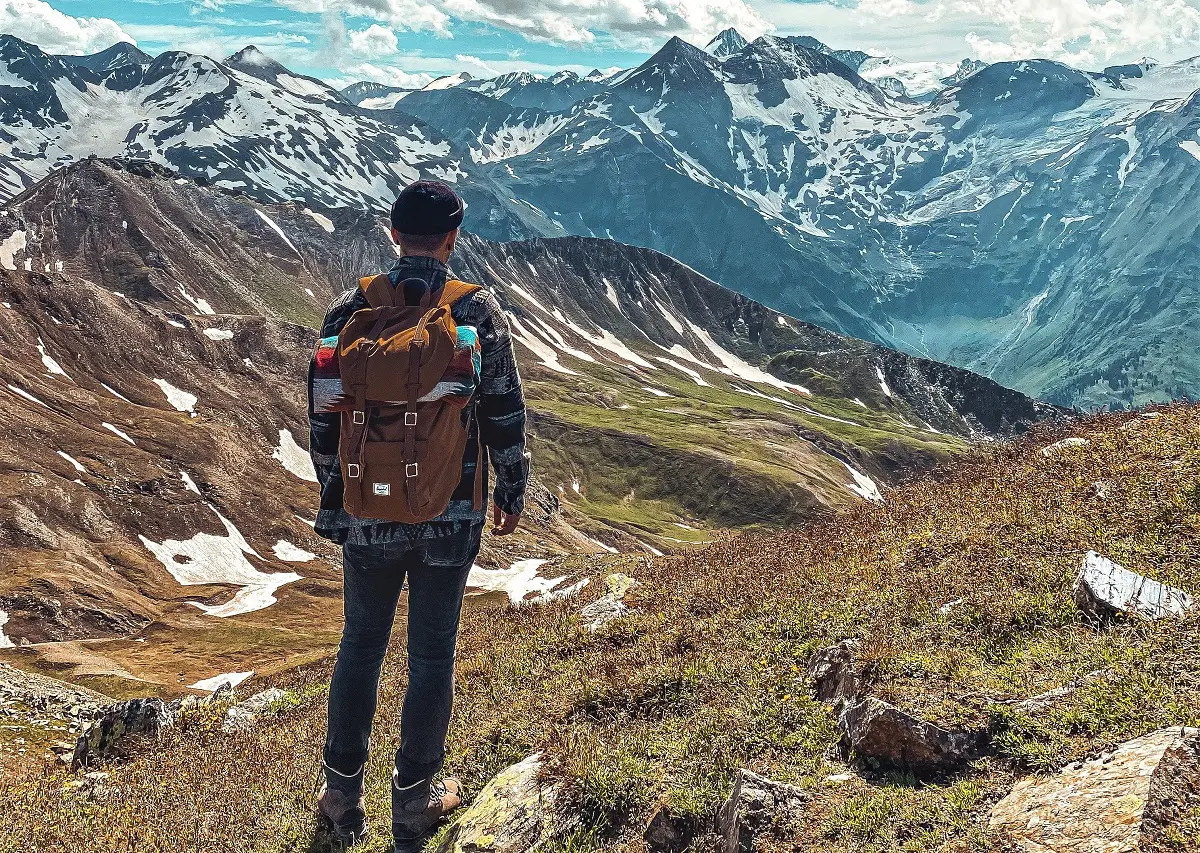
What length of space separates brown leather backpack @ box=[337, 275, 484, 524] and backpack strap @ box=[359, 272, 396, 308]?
1.46ft

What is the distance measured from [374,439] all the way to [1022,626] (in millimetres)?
7123

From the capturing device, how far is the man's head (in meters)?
6.53

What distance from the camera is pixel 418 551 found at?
6355mm

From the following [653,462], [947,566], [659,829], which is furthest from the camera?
[653,462]

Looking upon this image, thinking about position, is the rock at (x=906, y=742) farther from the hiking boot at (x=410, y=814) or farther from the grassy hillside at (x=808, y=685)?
the hiking boot at (x=410, y=814)

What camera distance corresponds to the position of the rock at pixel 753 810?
18.8 feet

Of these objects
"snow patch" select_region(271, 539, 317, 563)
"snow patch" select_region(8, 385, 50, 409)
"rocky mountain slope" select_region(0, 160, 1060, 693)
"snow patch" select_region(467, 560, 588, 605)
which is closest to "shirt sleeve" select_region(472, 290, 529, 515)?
"rocky mountain slope" select_region(0, 160, 1060, 693)

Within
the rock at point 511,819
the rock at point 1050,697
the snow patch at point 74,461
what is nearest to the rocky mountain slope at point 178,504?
the snow patch at point 74,461

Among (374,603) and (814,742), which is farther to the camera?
(814,742)

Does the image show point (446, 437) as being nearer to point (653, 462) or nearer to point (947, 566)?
point (947, 566)

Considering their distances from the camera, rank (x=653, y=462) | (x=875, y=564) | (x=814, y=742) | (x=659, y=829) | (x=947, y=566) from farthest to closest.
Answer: (x=653, y=462)
(x=875, y=564)
(x=947, y=566)
(x=814, y=742)
(x=659, y=829)

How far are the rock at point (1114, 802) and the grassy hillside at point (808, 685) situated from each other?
0.93 ft

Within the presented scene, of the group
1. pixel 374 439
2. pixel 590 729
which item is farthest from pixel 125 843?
pixel 374 439

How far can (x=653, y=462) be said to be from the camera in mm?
186250
